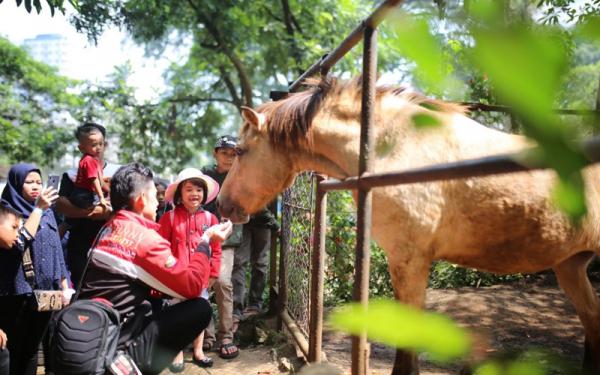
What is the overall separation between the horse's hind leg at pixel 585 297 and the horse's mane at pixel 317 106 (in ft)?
3.83

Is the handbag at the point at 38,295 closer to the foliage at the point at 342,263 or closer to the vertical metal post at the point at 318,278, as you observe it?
the vertical metal post at the point at 318,278

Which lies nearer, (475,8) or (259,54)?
(475,8)

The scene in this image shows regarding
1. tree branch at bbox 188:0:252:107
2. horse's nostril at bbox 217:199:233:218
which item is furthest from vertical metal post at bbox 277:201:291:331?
tree branch at bbox 188:0:252:107

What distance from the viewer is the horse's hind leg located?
8.56ft

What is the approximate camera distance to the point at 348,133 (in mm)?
2549

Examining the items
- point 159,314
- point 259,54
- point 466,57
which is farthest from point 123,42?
point 466,57

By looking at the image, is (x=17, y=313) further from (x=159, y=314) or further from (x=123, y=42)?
(x=123, y=42)

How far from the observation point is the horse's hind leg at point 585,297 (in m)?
2.61

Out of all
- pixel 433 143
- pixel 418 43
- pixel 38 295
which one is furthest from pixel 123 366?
pixel 418 43

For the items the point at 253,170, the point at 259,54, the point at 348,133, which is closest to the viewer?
the point at 348,133

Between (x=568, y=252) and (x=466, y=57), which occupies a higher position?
(x=466, y=57)

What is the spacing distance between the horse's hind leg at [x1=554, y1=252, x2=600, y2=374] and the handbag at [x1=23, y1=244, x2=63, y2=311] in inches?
131

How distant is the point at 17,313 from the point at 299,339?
81.3 inches

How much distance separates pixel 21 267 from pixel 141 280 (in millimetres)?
1156
